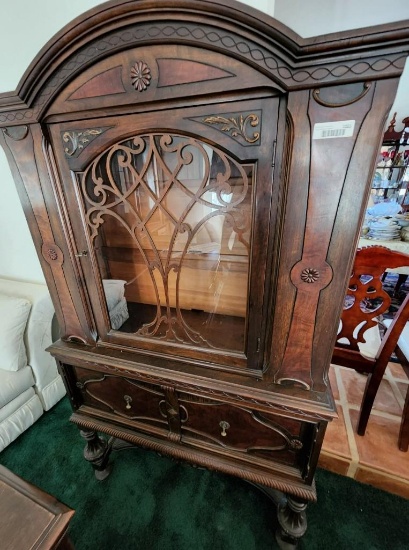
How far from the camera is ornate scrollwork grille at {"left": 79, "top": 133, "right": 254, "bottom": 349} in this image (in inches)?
23.2

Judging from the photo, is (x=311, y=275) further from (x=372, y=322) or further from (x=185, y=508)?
(x=185, y=508)

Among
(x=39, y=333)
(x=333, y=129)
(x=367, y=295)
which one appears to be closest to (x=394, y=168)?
(x=367, y=295)

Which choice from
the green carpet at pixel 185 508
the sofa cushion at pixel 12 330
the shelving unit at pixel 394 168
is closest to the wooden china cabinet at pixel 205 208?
the green carpet at pixel 185 508

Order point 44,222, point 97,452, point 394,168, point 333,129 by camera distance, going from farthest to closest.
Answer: point 394,168 < point 97,452 < point 44,222 < point 333,129

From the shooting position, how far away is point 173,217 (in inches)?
26.3

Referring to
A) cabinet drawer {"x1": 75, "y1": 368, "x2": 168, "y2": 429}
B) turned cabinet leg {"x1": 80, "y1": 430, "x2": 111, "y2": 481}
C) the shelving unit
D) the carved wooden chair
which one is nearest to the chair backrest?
the carved wooden chair

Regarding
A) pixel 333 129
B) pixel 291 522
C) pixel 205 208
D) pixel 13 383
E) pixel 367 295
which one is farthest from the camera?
pixel 13 383

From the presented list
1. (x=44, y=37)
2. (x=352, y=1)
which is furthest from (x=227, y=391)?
(x=352, y=1)

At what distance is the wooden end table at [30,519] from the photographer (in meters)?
0.49

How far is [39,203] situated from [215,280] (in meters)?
0.59

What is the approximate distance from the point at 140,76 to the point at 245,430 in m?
1.04

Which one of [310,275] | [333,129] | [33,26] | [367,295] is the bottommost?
[367,295]

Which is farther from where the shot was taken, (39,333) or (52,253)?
(39,333)

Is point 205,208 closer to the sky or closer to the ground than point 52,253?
closer to the sky
